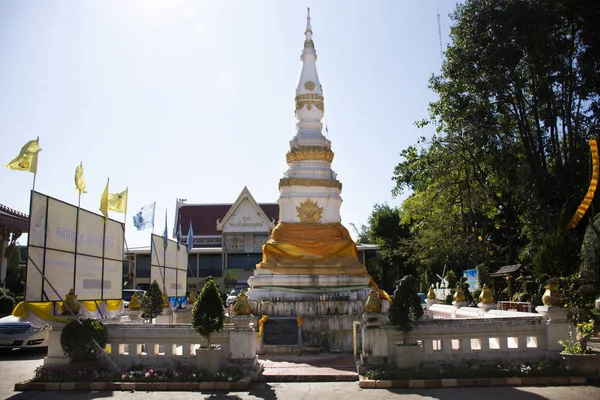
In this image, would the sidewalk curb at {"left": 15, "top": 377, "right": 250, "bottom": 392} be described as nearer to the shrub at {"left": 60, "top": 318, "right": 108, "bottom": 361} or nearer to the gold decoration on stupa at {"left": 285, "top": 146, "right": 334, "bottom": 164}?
the shrub at {"left": 60, "top": 318, "right": 108, "bottom": 361}

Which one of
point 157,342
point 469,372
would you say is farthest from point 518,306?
point 157,342

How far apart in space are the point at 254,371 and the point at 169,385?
1.61 metres

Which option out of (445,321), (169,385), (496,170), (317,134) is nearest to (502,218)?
(496,170)

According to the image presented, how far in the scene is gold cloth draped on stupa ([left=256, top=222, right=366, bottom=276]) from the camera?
17.1 metres

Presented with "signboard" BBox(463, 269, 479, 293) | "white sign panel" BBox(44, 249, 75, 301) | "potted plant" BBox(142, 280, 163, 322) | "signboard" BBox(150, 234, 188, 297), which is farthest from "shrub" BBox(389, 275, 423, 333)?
"signboard" BBox(463, 269, 479, 293)

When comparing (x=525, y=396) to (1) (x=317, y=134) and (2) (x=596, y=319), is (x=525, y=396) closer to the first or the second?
(2) (x=596, y=319)

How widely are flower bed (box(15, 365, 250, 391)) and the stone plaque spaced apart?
3.59m

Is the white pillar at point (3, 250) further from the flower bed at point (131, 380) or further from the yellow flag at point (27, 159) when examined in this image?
the flower bed at point (131, 380)

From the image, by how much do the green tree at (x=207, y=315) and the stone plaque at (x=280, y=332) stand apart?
146 inches

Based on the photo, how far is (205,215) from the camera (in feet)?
163

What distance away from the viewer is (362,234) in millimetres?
66125

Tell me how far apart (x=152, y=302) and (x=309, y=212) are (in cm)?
595

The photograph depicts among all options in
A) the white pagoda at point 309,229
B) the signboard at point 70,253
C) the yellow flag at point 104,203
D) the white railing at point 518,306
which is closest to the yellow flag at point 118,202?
the signboard at point 70,253

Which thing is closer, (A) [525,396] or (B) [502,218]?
A: (A) [525,396]
